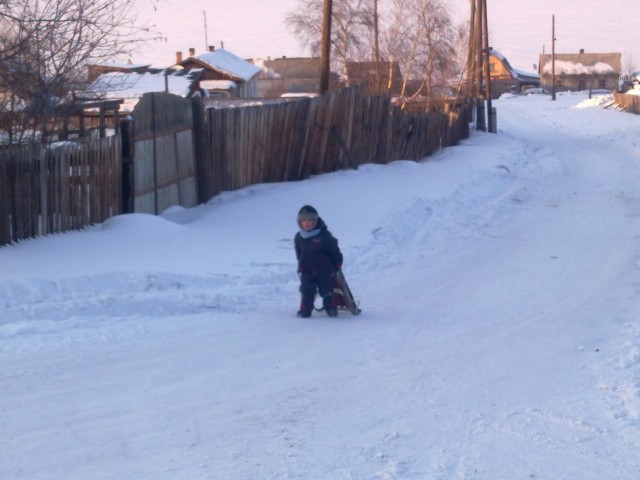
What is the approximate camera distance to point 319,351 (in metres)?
7.61

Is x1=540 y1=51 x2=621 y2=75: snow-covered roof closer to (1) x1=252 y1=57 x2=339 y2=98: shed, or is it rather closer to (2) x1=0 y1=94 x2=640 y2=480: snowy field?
(1) x1=252 y1=57 x2=339 y2=98: shed

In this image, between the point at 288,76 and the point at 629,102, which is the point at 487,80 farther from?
the point at 288,76

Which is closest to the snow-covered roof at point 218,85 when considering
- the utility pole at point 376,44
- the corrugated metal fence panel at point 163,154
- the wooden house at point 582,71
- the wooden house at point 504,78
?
the utility pole at point 376,44

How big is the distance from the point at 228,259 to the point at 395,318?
2.84m

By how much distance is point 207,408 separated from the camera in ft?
20.1

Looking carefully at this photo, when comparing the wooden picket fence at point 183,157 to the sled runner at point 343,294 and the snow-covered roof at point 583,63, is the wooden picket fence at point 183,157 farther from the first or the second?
the snow-covered roof at point 583,63

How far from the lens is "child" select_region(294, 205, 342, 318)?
29.4ft

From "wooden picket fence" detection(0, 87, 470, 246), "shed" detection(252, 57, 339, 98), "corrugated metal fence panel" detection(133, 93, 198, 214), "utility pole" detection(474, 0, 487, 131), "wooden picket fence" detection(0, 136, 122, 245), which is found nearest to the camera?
"wooden picket fence" detection(0, 136, 122, 245)

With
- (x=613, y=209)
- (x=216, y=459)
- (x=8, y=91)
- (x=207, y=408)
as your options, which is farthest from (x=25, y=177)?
(x=613, y=209)

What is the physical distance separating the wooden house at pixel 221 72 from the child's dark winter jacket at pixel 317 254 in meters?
38.8

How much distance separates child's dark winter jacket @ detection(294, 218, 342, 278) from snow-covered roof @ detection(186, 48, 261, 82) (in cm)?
4049

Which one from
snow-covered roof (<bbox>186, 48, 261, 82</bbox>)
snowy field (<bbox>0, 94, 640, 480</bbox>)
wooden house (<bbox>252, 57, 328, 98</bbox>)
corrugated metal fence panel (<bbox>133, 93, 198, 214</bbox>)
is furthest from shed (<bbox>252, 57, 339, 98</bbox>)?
snowy field (<bbox>0, 94, 640, 480</bbox>)

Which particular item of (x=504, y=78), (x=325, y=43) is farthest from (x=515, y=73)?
(x=325, y=43)

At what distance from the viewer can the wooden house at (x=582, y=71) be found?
116938mm
